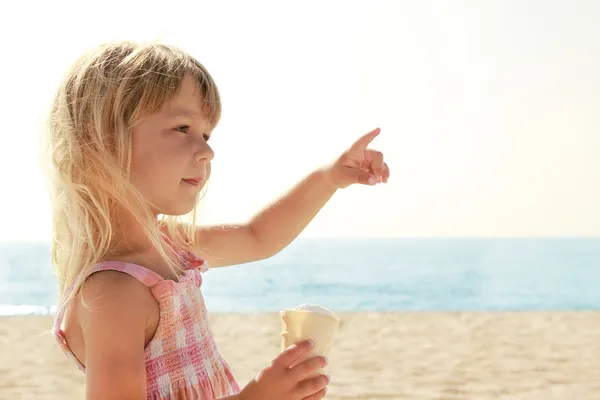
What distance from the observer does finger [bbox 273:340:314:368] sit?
1.63m

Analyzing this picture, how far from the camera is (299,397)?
5.34ft

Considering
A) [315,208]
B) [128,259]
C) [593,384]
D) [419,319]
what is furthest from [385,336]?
[128,259]

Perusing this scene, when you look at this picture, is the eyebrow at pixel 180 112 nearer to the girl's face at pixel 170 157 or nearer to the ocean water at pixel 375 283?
the girl's face at pixel 170 157

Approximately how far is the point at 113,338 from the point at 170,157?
41 centimetres

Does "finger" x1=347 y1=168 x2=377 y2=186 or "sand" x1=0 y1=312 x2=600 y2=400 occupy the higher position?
"sand" x1=0 y1=312 x2=600 y2=400

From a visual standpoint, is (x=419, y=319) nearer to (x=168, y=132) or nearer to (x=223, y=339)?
(x=223, y=339)

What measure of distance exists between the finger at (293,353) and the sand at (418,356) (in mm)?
4312

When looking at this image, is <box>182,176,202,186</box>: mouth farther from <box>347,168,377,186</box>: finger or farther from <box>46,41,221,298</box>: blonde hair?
<box>347,168,377,186</box>: finger

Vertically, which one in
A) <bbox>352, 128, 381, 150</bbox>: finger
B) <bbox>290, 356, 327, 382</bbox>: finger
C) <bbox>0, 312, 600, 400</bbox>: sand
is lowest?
<bbox>290, 356, 327, 382</bbox>: finger

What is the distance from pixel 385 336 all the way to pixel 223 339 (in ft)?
5.85

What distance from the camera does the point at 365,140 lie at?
210 centimetres

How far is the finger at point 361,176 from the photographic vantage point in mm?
2105

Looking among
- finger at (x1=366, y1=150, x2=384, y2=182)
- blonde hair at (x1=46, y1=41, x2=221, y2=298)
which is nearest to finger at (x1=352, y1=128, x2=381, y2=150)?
finger at (x1=366, y1=150, x2=384, y2=182)

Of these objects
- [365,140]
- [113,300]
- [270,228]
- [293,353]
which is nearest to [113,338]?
[113,300]
